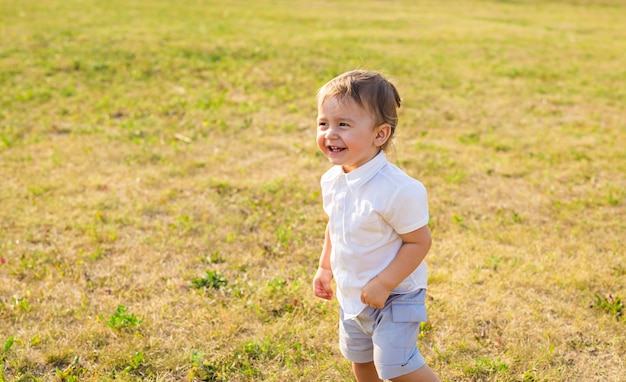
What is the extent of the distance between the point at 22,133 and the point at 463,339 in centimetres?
698

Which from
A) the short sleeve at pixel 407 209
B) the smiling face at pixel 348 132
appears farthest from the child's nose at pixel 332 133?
the short sleeve at pixel 407 209

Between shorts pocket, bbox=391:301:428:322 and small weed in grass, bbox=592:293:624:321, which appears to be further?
small weed in grass, bbox=592:293:624:321

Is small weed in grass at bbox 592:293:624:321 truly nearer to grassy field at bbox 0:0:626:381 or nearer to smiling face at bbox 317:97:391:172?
grassy field at bbox 0:0:626:381

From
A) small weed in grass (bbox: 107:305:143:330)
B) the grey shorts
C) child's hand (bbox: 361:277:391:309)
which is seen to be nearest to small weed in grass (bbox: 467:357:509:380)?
the grey shorts

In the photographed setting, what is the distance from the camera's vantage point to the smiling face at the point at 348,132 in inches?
110

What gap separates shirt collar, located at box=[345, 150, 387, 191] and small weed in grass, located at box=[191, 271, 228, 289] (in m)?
2.29

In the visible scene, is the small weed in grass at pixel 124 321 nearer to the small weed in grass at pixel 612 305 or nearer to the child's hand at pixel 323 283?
the child's hand at pixel 323 283

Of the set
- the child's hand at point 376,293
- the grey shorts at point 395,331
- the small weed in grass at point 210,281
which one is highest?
the child's hand at point 376,293

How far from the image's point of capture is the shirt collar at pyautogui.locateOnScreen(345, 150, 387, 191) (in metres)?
2.86

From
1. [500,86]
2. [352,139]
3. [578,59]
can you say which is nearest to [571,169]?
[500,86]

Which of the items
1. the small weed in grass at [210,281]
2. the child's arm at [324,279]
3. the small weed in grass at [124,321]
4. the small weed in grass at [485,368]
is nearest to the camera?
the child's arm at [324,279]

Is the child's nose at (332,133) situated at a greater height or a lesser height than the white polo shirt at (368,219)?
greater

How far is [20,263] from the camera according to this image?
5.18 metres

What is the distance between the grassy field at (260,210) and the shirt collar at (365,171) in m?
0.26
